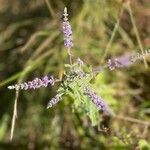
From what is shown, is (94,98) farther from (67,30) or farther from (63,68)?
(63,68)

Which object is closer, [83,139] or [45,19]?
[83,139]

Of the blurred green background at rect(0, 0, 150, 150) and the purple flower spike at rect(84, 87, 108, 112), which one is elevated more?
the blurred green background at rect(0, 0, 150, 150)

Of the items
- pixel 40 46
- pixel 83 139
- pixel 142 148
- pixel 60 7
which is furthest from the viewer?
pixel 60 7

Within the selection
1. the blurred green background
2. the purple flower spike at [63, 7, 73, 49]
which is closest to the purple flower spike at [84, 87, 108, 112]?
the purple flower spike at [63, 7, 73, 49]

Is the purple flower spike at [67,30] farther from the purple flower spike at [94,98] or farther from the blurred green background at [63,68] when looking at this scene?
the blurred green background at [63,68]

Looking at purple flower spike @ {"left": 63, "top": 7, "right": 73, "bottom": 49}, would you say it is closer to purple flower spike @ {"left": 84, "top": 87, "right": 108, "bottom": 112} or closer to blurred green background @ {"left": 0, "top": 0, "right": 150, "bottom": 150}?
purple flower spike @ {"left": 84, "top": 87, "right": 108, "bottom": 112}

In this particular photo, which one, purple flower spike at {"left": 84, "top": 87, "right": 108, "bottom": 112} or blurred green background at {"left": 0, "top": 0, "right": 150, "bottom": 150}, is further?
blurred green background at {"left": 0, "top": 0, "right": 150, "bottom": 150}

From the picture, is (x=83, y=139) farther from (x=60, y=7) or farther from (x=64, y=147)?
(x=60, y=7)

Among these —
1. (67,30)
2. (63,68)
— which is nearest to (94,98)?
(67,30)

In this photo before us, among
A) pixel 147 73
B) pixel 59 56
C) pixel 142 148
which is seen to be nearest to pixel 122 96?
pixel 147 73
